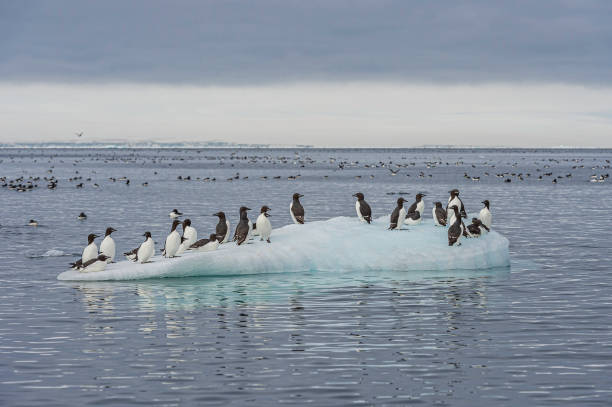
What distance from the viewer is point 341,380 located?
15.7 metres

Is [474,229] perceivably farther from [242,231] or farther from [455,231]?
[242,231]

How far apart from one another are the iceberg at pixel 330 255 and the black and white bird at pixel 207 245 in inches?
16.4

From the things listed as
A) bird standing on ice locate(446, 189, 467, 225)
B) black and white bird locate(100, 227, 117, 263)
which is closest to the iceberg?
black and white bird locate(100, 227, 117, 263)

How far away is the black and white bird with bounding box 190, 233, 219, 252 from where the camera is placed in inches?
1148

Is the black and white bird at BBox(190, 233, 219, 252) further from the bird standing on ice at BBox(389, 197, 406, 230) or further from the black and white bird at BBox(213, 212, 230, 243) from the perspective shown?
the bird standing on ice at BBox(389, 197, 406, 230)

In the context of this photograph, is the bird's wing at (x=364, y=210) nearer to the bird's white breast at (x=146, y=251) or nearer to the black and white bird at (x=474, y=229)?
the black and white bird at (x=474, y=229)

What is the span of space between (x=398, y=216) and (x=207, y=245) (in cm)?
717

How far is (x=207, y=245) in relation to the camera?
1155 inches

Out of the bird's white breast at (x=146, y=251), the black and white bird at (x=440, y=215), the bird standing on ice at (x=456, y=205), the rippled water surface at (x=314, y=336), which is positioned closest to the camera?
the rippled water surface at (x=314, y=336)

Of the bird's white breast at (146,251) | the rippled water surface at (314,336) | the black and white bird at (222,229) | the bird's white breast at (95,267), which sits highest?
→ the black and white bird at (222,229)

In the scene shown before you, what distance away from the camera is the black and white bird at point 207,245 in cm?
2917

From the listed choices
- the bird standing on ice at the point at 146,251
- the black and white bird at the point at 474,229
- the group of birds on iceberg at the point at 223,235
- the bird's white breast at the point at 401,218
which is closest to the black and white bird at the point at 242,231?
the group of birds on iceberg at the point at 223,235

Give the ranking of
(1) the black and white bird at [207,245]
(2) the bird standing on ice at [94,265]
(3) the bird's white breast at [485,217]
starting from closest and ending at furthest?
(2) the bird standing on ice at [94,265], (1) the black and white bird at [207,245], (3) the bird's white breast at [485,217]

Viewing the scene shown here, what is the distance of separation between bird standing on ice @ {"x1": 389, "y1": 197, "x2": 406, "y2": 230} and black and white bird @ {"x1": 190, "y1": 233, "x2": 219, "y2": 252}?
6.66m
